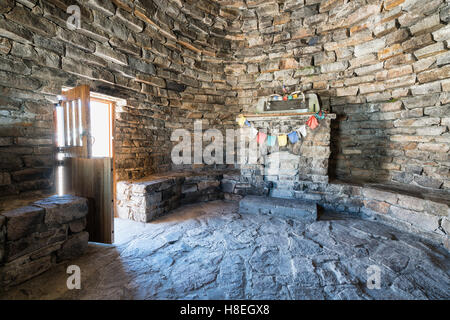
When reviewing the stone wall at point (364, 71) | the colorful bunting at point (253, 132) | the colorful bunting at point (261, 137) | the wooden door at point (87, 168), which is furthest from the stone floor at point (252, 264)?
the colorful bunting at point (253, 132)

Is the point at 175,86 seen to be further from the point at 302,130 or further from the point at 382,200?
the point at 382,200

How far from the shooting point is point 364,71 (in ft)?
13.3

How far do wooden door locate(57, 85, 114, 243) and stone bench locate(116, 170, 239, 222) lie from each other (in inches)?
29.6

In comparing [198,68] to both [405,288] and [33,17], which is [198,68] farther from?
[405,288]

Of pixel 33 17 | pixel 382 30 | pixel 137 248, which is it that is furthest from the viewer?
pixel 382 30

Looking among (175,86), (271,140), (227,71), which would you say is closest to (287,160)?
(271,140)

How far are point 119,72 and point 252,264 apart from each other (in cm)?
395

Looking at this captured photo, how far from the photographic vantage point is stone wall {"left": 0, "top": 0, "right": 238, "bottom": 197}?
2.42 metres

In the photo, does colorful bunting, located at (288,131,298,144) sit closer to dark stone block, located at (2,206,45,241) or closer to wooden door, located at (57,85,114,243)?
wooden door, located at (57,85,114,243)

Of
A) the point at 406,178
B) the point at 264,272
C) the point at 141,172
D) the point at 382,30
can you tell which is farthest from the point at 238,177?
the point at 382,30

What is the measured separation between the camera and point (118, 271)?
2131 mm

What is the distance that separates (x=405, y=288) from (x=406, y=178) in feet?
9.31

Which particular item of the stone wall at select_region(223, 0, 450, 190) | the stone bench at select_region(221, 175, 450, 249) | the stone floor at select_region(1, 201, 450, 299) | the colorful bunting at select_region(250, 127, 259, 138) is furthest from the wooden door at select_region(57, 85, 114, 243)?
the stone wall at select_region(223, 0, 450, 190)
